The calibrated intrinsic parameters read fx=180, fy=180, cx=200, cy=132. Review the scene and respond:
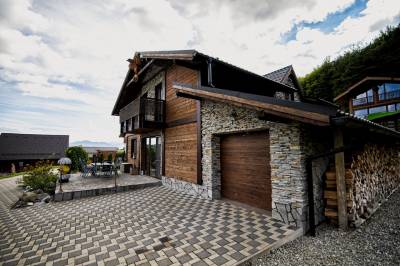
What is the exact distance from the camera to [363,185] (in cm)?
488

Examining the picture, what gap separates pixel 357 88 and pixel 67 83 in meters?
36.4

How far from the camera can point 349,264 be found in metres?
2.85

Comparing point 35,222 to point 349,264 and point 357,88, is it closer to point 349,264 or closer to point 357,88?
point 349,264

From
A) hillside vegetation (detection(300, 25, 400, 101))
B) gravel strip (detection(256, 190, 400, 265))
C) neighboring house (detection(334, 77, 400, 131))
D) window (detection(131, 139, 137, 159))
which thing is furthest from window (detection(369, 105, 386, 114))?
window (detection(131, 139, 137, 159))

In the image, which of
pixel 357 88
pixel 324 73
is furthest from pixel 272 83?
pixel 324 73

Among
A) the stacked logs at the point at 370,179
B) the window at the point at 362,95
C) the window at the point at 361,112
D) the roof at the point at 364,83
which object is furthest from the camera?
the window at the point at 362,95

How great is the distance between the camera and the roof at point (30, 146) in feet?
93.1

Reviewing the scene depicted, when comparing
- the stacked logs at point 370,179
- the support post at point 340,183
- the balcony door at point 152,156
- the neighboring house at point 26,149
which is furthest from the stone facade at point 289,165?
the neighboring house at point 26,149

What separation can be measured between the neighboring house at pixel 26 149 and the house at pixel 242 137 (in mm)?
28062

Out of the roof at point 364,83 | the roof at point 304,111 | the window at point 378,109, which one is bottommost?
the roof at point 304,111

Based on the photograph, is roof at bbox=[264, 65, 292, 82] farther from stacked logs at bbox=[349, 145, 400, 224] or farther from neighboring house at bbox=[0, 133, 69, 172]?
neighboring house at bbox=[0, 133, 69, 172]

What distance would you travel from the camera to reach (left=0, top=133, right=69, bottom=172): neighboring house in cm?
2798

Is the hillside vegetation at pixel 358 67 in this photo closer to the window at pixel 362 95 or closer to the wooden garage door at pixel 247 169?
the window at pixel 362 95

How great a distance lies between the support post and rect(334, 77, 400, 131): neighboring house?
2324 centimetres
